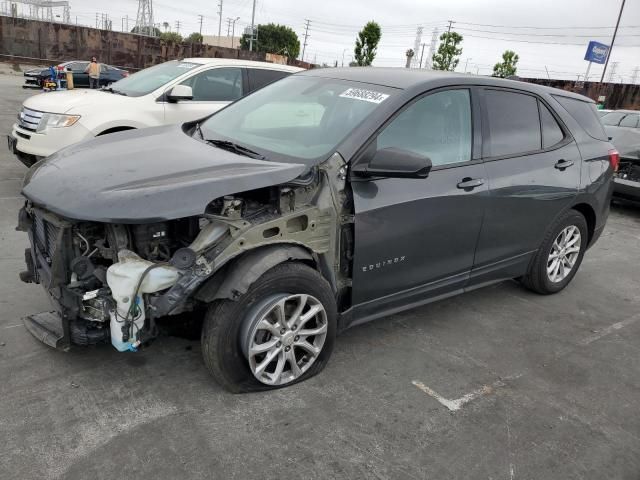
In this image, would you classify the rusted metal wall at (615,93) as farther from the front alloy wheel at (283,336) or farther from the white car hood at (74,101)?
the front alloy wheel at (283,336)

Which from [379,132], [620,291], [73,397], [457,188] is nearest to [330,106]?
[379,132]

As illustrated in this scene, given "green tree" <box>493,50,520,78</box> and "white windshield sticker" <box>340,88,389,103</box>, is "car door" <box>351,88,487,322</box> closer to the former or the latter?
"white windshield sticker" <box>340,88,389,103</box>

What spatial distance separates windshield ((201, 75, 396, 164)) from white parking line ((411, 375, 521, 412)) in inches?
58.4

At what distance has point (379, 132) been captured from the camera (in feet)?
10.2

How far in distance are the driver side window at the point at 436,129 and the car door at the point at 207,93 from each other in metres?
4.14

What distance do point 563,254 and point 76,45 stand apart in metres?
33.8

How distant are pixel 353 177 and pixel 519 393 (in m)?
1.65

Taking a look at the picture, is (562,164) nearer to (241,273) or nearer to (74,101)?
(241,273)

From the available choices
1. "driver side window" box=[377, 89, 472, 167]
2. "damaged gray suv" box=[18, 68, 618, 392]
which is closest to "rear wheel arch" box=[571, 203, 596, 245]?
"damaged gray suv" box=[18, 68, 618, 392]

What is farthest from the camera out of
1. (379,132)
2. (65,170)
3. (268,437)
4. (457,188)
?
(457,188)

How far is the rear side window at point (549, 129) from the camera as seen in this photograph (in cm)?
416

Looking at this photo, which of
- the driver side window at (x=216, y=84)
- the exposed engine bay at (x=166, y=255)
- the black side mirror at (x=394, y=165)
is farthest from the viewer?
the driver side window at (x=216, y=84)

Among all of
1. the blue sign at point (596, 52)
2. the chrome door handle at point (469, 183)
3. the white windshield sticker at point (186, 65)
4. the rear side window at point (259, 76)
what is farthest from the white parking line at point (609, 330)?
the blue sign at point (596, 52)

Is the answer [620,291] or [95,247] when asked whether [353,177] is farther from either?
[620,291]
